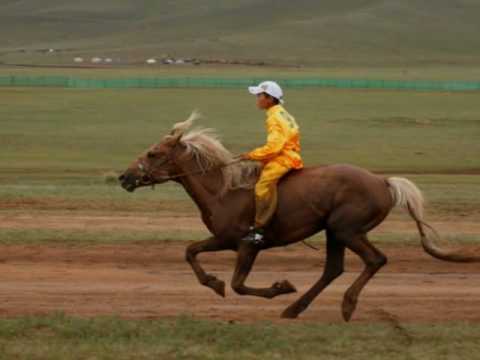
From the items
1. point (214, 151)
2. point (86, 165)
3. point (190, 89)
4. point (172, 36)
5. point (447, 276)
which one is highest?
point (214, 151)

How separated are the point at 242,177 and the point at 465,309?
2840 millimetres

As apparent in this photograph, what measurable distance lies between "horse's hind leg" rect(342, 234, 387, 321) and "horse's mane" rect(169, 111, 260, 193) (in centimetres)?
122

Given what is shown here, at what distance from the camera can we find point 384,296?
14477 millimetres

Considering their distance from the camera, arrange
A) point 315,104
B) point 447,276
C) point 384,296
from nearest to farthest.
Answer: point 384,296 < point 447,276 < point 315,104

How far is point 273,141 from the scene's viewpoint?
12719 millimetres

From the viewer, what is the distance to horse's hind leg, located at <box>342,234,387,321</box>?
12742 millimetres

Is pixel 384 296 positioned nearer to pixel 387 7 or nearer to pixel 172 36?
pixel 172 36

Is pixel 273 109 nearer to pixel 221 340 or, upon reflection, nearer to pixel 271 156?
pixel 271 156

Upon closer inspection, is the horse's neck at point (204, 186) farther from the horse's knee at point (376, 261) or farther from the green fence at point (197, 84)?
the green fence at point (197, 84)

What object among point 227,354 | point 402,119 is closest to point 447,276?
point 227,354

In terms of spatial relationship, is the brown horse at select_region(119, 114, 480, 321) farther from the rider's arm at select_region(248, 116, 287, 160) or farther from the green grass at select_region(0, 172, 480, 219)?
the green grass at select_region(0, 172, 480, 219)

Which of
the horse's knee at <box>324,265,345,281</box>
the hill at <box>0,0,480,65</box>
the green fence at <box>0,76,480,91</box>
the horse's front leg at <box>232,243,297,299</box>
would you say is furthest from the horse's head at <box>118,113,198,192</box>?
the hill at <box>0,0,480,65</box>

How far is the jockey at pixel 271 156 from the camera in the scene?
12.8m

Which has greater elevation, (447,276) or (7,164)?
(447,276)
